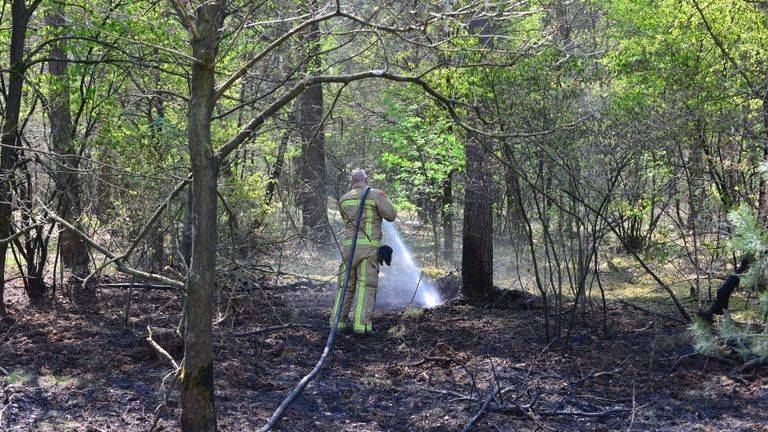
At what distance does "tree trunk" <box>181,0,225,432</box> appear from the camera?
435cm

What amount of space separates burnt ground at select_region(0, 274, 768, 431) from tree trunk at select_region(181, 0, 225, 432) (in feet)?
2.84

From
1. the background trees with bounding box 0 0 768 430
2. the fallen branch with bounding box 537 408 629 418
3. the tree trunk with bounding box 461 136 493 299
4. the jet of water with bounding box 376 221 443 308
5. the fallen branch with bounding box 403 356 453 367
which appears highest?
the background trees with bounding box 0 0 768 430

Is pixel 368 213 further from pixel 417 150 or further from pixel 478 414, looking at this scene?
pixel 417 150

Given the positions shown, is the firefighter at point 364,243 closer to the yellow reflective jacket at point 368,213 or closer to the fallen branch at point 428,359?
the yellow reflective jacket at point 368,213

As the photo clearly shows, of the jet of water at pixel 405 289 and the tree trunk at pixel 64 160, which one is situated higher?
the tree trunk at pixel 64 160

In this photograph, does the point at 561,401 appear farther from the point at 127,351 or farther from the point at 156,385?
the point at 127,351

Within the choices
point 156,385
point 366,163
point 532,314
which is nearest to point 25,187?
point 156,385

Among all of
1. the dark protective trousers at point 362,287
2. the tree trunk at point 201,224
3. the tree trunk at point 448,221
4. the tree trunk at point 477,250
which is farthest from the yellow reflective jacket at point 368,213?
the tree trunk at point 448,221

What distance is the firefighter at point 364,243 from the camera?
9125 millimetres

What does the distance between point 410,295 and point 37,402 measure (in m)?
7.33

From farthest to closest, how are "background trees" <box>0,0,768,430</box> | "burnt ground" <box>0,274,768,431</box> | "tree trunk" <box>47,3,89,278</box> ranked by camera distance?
"tree trunk" <box>47,3,89,278</box>
"background trees" <box>0,0,768,430</box>
"burnt ground" <box>0,274,768,431</box>

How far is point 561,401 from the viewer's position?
626 cm

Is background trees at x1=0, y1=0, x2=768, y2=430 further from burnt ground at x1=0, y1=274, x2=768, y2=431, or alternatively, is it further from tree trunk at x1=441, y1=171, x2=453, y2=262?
tree trunk at x1=441, y1=171, x2=453, y2=262

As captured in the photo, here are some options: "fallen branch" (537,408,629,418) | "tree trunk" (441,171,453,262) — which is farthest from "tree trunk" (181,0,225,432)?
"tree trunk" (441,171,453,262)
